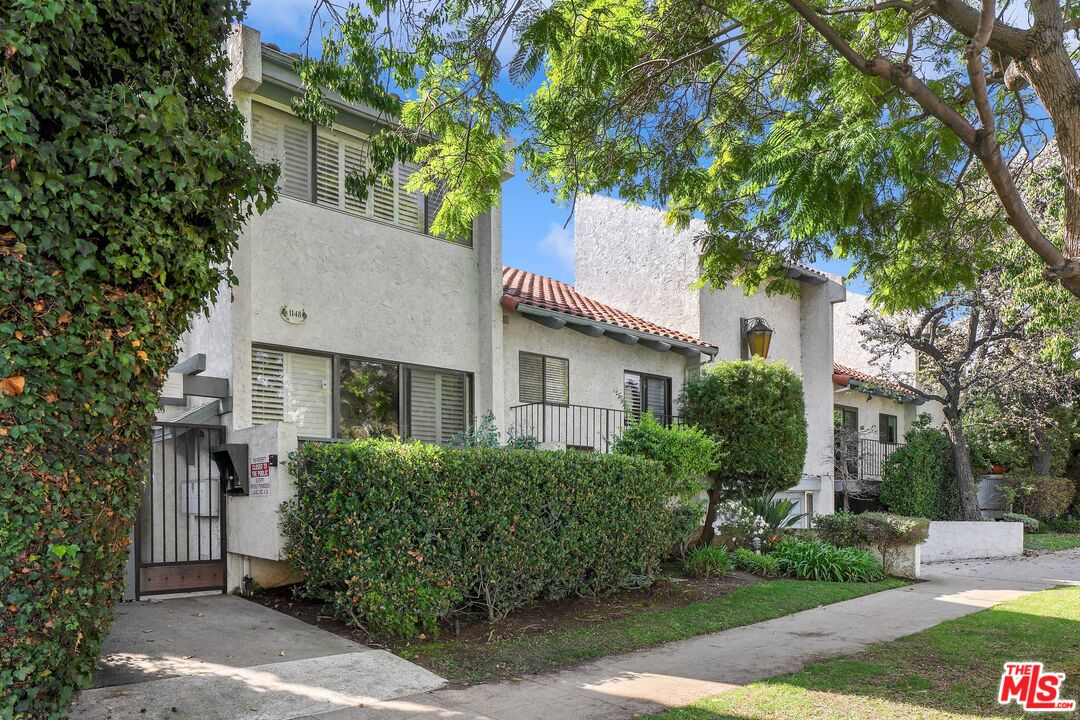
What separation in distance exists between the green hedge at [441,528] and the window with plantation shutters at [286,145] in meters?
4.12

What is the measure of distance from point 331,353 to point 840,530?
9605mm

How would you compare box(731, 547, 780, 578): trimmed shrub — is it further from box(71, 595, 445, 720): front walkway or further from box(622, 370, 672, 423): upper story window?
box(71, 595, 445, 720): front walkway

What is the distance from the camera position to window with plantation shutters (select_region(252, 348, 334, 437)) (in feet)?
34.7

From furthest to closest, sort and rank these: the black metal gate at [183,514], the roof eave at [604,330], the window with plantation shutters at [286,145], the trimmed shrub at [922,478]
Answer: the trimmed shrub at [922,478], the roof eave at [604,330], the window with plantation shutters at [286,145], the black metal gate at [183,514]

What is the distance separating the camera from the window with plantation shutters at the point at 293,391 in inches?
416

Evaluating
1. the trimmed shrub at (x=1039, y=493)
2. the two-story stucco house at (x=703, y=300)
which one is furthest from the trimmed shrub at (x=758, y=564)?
the trimmed shrub at (x=1039, y=493)

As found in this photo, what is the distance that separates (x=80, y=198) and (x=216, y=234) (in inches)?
38.1

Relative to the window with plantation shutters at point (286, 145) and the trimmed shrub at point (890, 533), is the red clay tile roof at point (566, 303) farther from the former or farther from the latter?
the trimmed shrub at point (890, 533)

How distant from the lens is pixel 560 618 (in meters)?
9.73

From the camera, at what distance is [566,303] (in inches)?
620

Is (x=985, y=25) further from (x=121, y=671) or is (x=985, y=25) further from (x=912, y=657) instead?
(x=121, y=671)

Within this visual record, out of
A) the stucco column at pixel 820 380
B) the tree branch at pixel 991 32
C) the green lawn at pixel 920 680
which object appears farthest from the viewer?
the stucco column at pixel 820 380

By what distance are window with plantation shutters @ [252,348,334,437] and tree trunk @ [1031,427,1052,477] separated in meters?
21.6

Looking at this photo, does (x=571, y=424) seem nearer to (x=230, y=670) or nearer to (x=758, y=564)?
(x=758, y=564)
